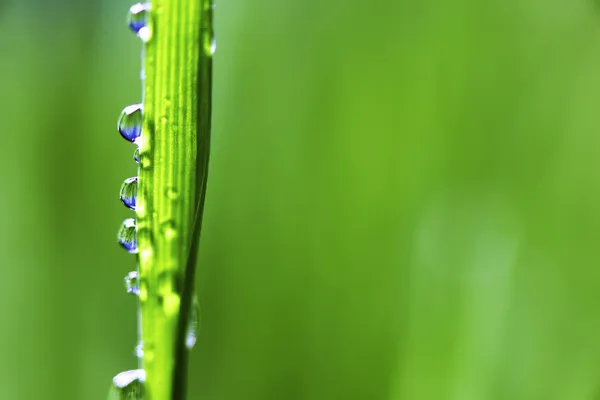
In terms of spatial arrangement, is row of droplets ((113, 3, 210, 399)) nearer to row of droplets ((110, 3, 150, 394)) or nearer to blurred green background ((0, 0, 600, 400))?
row of droplets ((110, 3, 150, 394))

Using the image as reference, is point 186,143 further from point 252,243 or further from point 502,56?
point 502,56

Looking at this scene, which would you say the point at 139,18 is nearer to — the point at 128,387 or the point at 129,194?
the point at 129,194

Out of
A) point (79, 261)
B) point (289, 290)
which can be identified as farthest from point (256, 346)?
point (79, 261)

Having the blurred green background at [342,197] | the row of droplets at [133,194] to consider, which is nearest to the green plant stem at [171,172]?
the row of droplets at [133,194]

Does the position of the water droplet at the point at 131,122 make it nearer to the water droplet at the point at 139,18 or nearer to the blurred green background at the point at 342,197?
the water droplet at the point at 139,18

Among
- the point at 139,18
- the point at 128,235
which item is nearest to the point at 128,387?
the point at 128,235
